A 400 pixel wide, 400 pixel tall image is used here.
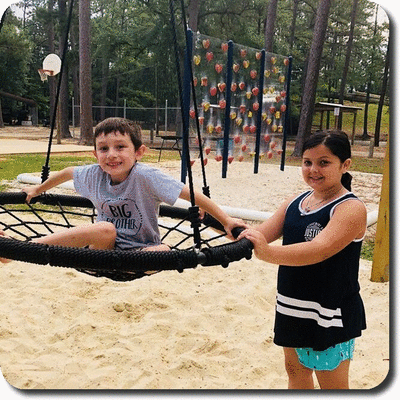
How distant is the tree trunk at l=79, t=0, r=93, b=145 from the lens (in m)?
5.87

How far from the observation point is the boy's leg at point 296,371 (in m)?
0.86

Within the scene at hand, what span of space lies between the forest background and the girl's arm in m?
6.42

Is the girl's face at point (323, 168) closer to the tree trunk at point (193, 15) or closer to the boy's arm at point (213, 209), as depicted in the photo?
the boy's arm at point (213, 209)

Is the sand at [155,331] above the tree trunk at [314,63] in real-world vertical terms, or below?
below

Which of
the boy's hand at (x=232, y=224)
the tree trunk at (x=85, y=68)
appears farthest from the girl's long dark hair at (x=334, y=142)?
the tree trunk at (x=85, y=68)

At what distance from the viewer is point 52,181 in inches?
45.9

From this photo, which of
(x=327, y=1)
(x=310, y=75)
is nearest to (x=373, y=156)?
(x=310, y=75)

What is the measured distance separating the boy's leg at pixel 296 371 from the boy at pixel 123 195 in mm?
233

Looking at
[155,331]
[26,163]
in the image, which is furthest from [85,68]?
[155,331]

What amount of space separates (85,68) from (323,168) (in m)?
5.88

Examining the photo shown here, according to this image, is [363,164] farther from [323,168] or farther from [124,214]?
[323,168]

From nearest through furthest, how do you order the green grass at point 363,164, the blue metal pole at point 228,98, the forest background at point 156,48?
the blue metal pole at point 228,98
the green grass at point 363,164
the forest background at point 156,48

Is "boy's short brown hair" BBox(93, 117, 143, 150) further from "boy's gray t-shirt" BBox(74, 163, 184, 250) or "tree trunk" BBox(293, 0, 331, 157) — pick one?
"tree trunk" BBox(293, 0, 331, 157)

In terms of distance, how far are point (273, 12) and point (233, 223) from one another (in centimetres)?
626
